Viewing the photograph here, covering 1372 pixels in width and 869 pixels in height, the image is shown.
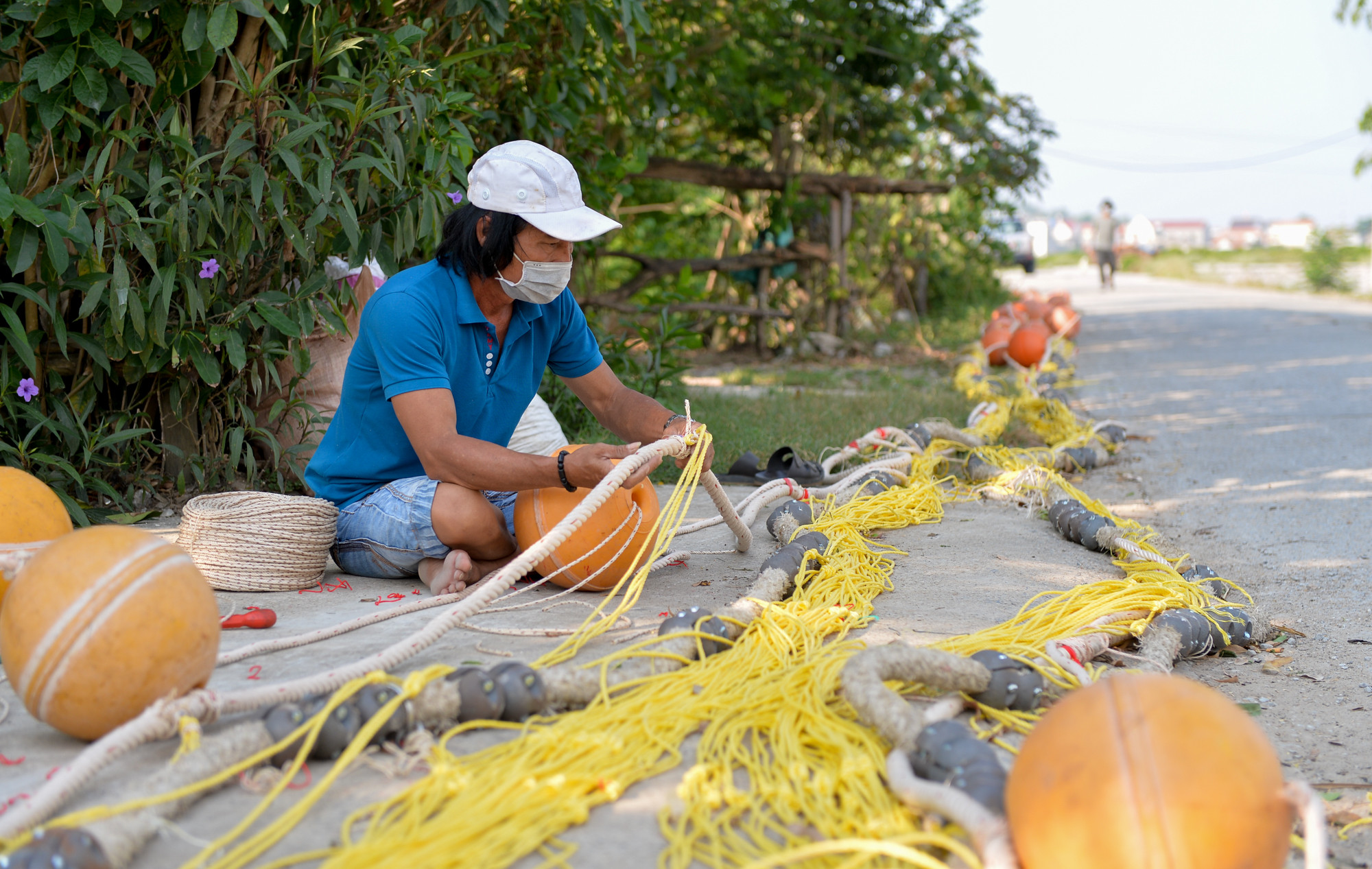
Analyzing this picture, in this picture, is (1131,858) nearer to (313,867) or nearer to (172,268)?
(313,867)

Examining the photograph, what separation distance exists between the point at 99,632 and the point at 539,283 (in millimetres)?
1442

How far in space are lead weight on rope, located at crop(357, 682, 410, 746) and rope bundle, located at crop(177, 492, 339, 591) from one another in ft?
3.72

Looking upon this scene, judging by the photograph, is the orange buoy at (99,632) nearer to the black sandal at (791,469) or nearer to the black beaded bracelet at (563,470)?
the black beaded bracelet at (563,470)

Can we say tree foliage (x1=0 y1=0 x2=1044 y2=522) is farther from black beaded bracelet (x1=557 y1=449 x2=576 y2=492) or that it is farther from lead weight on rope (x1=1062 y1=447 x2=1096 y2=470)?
lead weight on rope (x1=1062 y1=447 x2=1096 y2=470)

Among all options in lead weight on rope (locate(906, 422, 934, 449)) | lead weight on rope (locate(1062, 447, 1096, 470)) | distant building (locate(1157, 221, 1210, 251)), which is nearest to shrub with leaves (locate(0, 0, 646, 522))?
lead weight on rope (locate(906, 422, 934, 449))

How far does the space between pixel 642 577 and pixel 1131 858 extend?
53.0 inches

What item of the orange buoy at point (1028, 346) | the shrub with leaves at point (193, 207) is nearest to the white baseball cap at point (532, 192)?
the shrub with leaves at point (193, 207)

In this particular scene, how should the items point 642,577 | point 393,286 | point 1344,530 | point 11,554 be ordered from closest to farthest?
point 11,554 < point 642,577 < point 393,286 < point 1344,530

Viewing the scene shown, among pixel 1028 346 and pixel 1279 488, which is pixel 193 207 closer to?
pixel 1279 488

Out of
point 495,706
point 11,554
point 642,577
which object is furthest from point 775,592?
point 11,554

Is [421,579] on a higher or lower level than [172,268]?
lower

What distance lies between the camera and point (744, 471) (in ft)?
14.6

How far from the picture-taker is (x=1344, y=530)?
12.1 ft

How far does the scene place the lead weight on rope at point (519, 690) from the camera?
6.26 ft
